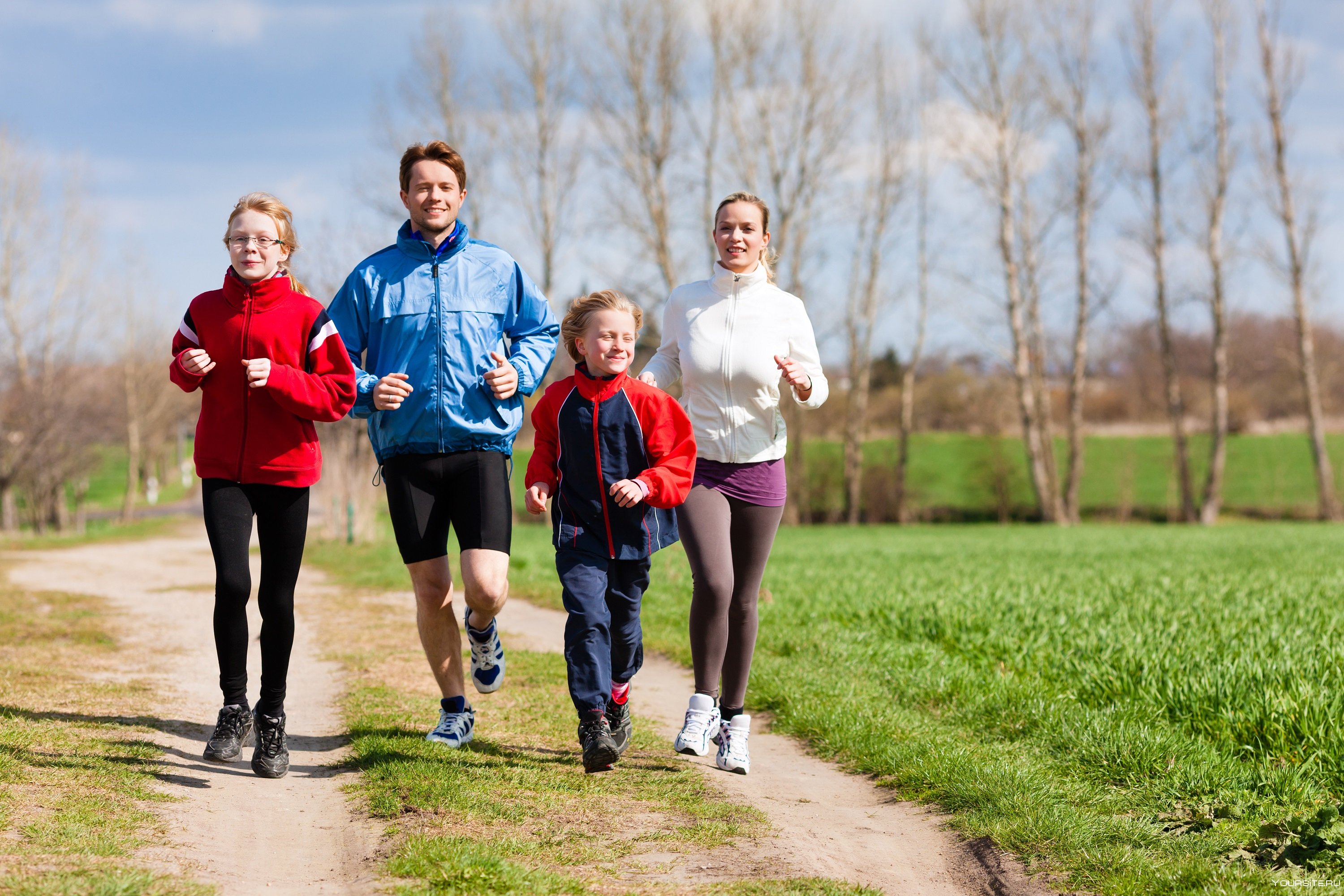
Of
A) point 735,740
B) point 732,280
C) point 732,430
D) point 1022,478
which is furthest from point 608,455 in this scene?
point 1022,478

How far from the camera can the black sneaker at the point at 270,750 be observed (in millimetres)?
3852

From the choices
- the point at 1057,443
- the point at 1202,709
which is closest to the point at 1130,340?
the point at 1057,443

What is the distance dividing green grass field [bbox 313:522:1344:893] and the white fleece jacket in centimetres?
147

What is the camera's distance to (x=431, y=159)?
13.3 ft

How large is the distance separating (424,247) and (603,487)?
1.18m

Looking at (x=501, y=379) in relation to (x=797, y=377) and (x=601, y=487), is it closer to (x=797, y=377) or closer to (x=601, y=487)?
(x=601, y=487)

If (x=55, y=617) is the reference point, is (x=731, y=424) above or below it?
above

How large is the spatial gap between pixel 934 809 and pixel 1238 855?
0.98 metres

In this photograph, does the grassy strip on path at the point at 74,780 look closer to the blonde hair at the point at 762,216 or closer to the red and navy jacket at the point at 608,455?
the red and navy jacket at the point at 608,455

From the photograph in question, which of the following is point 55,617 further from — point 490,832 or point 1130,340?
point 1130,340

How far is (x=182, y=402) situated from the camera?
49.8m

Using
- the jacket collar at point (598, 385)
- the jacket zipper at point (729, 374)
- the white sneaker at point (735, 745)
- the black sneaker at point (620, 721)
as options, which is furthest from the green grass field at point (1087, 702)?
the jacket collar at point (598, 385)

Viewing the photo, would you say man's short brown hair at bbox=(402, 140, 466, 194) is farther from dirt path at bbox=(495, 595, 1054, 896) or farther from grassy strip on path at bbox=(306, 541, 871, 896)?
dirt path at bbox=(495, 595, 1054, 896)

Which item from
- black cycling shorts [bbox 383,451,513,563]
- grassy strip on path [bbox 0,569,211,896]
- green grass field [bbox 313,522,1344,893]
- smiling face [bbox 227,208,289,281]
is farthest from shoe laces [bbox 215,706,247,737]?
green grass field [bbox 313,522,1344,893]
